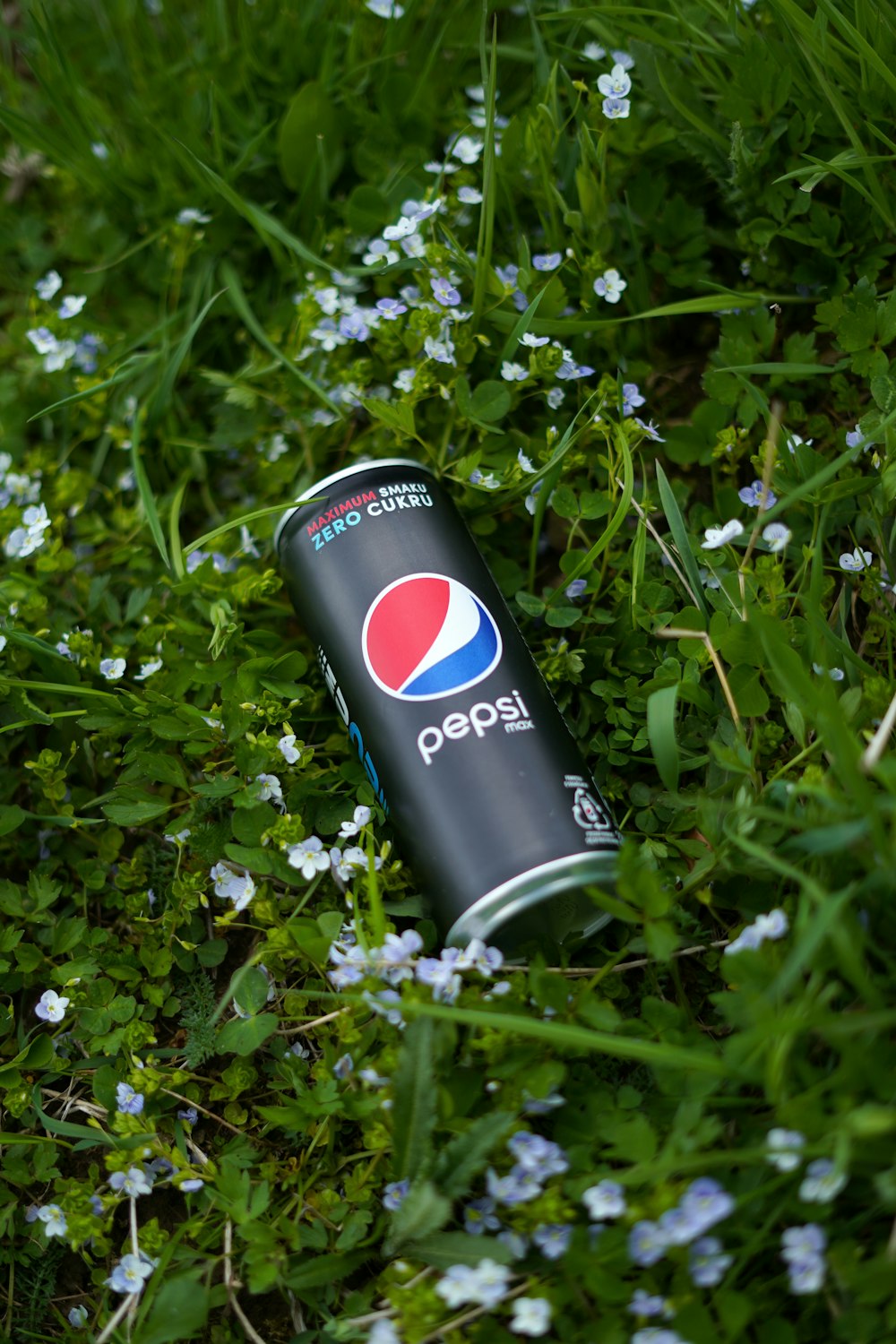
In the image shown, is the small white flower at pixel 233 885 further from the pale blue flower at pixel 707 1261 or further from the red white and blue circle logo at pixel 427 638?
the pale blue flower at pixel 707 1261

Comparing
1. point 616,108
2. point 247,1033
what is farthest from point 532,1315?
point 616,108

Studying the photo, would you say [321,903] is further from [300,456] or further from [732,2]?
[732,2]

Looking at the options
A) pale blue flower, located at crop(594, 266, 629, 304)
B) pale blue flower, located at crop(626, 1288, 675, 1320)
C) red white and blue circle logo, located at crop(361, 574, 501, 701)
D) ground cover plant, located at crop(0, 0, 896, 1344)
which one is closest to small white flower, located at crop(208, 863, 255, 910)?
ground cover plant, located at crop(0, 0, 896, 1344)

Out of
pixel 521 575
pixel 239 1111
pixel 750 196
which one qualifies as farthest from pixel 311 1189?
pixel 750 196

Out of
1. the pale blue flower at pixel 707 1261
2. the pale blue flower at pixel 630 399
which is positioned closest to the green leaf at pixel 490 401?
the pale blue flower at pixel 630 399

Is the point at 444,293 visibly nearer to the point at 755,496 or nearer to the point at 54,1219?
the point at 755,496
